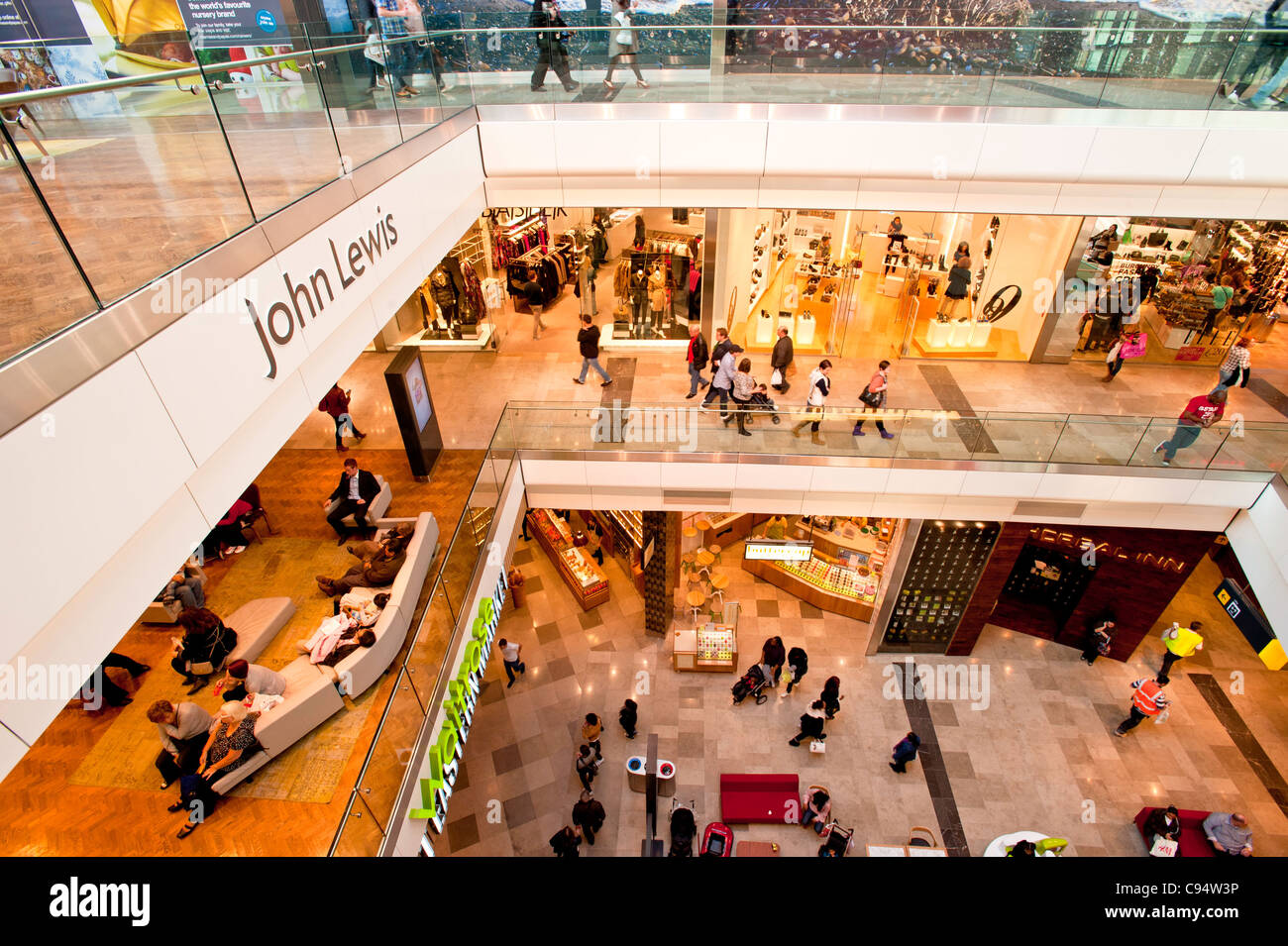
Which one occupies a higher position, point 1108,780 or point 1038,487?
point 1038,487

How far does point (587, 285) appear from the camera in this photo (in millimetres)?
12711

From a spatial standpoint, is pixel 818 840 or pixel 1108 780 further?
pixel 1108 780

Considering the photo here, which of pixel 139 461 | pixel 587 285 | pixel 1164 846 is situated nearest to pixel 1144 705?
pixel 1164 846

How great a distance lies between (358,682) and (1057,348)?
1270 cm

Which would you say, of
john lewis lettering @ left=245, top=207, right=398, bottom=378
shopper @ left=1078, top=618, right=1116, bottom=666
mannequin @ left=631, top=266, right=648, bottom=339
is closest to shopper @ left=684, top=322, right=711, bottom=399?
mannequin @ left=631, top=266, right=648, bottom=339

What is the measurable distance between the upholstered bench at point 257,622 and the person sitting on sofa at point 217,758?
3.27ft

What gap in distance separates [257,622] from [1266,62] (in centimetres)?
1375

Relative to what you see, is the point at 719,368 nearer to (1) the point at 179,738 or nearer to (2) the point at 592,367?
(2) the point at 592,367

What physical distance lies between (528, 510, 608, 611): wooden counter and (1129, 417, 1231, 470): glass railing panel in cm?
890

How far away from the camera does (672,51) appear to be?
8.35m

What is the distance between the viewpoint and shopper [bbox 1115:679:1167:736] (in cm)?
997

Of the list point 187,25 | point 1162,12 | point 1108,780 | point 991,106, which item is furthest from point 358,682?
point 1162,12

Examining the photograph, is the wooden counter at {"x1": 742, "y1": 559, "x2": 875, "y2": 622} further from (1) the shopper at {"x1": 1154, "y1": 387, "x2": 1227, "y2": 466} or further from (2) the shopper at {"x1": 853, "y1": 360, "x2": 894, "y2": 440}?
(1) the shopper at {"x1": 1154, "y1": 387, "x2": 1227, "y2": 466}

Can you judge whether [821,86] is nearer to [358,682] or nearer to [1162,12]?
[1162,12]
